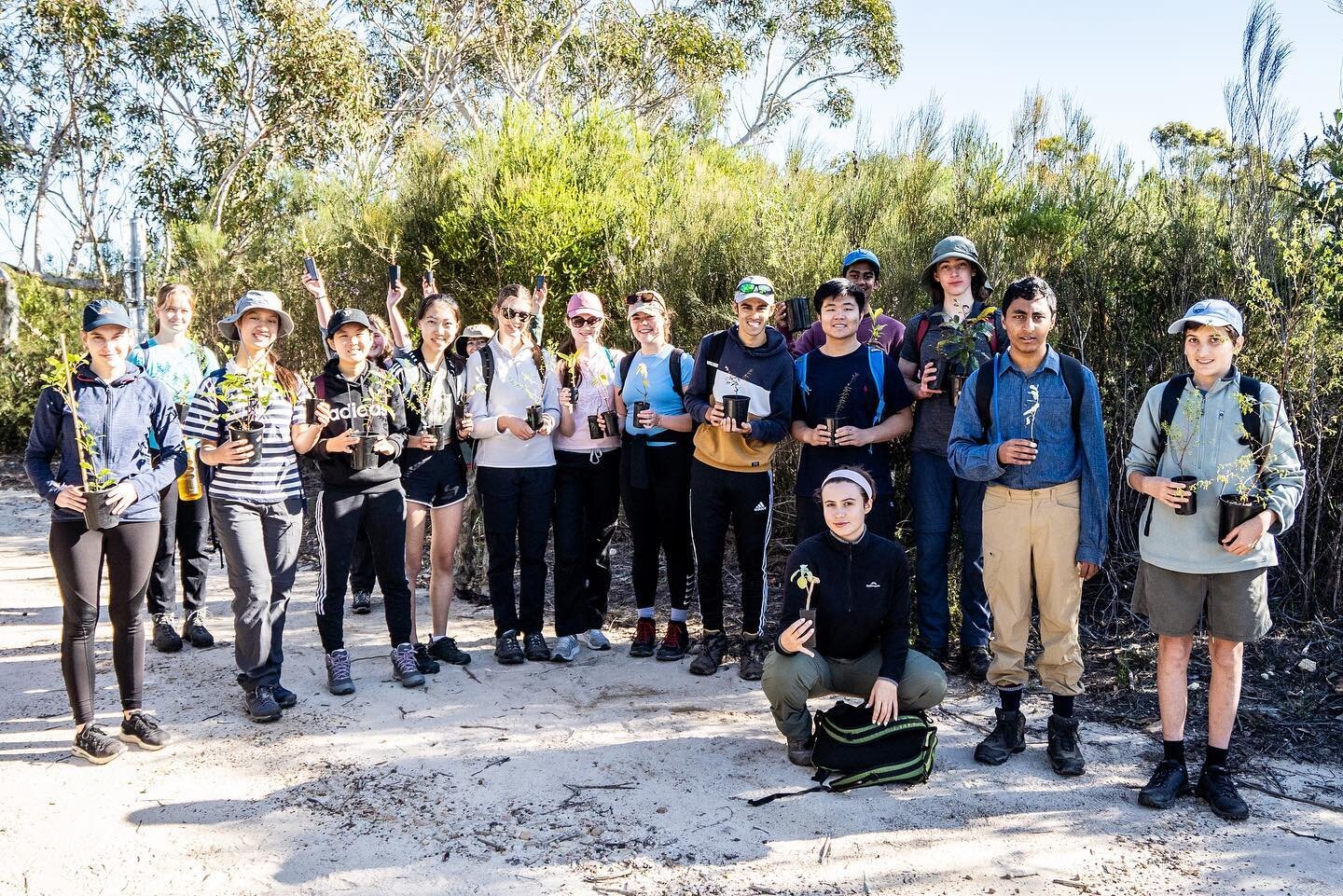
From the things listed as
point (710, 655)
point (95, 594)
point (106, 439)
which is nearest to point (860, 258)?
point (710, 655)

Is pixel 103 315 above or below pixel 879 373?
above

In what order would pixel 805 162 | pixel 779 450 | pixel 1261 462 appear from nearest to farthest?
pixel 1261 462
pixel 779 450
pixel 805 162

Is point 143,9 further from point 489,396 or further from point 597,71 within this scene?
point 489,396

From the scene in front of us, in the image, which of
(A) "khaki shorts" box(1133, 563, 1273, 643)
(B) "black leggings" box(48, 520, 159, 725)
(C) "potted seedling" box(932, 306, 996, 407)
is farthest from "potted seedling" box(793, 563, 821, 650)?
(B) "black leggings" box(48, 520, 159, 725)

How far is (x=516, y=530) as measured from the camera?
5.47 meters

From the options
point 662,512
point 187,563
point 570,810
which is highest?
point 662,512

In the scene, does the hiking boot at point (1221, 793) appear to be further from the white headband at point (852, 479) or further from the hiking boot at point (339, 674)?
the hiking boot at point (339, 674)

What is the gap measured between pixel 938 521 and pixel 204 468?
453cm

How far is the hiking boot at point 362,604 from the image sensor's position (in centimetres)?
650

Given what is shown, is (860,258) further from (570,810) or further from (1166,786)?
(570,810)

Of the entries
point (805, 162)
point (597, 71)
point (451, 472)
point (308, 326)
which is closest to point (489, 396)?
point (451, 472)

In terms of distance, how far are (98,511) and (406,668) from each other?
A: 170 cm

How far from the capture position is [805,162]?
9375 mm

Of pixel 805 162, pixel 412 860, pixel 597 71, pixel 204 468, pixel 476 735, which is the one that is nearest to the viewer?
pixel 412 860
